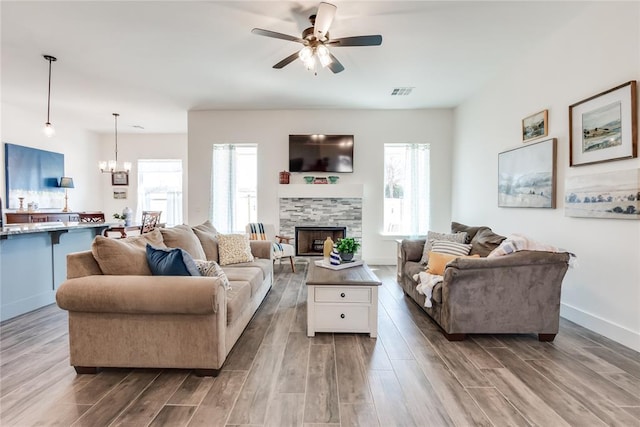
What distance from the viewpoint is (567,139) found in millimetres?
3027

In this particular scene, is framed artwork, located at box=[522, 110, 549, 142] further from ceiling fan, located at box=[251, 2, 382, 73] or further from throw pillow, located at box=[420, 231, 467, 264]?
ceiling fan, located at box=[251, 2, 382, 73]

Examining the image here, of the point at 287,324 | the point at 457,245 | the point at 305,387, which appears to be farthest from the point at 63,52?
the point at 457,245

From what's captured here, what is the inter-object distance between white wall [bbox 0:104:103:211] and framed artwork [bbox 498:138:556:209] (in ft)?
27.1

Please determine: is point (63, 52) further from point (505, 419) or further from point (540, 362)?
point (540, 362)

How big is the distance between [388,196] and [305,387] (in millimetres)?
4445

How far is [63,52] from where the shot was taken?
139 inches

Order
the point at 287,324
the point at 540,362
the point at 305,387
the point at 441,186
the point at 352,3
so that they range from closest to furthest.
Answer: the point at 305,387
the point at 540,362
the point at 352,3
the point at 287,324
the point at 441,186

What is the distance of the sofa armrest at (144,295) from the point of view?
1826 millimetres

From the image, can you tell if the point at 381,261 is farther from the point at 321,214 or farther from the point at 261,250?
the point at 261,250

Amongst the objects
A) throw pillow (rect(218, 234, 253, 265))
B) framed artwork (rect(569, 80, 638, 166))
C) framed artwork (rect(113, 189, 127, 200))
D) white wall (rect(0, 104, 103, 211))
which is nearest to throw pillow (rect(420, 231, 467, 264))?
framed artwork (rect(569, 80, 638, 166))

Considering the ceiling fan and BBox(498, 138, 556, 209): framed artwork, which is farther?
BBox(498, 138, 556, 209): framed artwork

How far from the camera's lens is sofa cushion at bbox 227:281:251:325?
2129 millimetres

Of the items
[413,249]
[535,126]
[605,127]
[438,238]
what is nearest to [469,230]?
[438,238]

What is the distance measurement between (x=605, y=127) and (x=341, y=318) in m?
2.89
